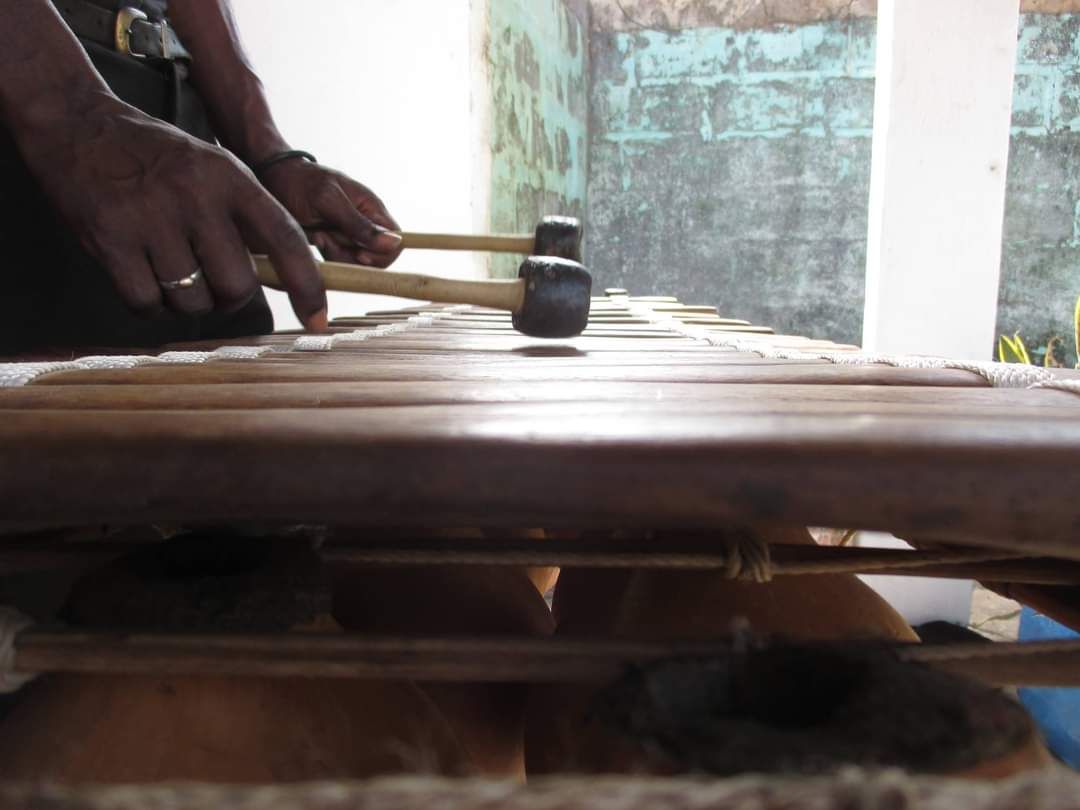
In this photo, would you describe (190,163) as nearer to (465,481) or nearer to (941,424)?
(465,481)

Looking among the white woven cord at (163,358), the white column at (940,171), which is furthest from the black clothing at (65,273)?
the white column at (940,171)

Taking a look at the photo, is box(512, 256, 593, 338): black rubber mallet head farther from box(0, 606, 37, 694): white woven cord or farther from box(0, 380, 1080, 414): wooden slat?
box(0, 606, 37, 694): white woven cord

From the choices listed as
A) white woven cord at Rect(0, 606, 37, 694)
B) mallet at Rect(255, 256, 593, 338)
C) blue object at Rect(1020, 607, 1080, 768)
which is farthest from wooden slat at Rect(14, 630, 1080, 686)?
blue object at Rect(1020, 607, 1080, 768)

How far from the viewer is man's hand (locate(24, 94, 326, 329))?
28.6 inches

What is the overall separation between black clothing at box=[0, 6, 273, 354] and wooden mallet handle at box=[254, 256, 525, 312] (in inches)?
8.9

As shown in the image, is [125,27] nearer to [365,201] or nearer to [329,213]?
[329,213]

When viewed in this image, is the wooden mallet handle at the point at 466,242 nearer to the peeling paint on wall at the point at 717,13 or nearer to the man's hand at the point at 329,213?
the man's hand at the point at 329,213

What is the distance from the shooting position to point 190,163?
72 cm

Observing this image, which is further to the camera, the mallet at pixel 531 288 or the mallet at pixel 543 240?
the mallet at pixel 543 240

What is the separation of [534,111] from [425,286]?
368 cm

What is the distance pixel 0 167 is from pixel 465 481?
104 centimetres

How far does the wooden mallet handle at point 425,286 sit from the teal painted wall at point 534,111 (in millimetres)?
2834

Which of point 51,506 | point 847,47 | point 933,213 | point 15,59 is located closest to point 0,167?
point 15,59

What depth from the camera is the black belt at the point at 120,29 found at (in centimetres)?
110
